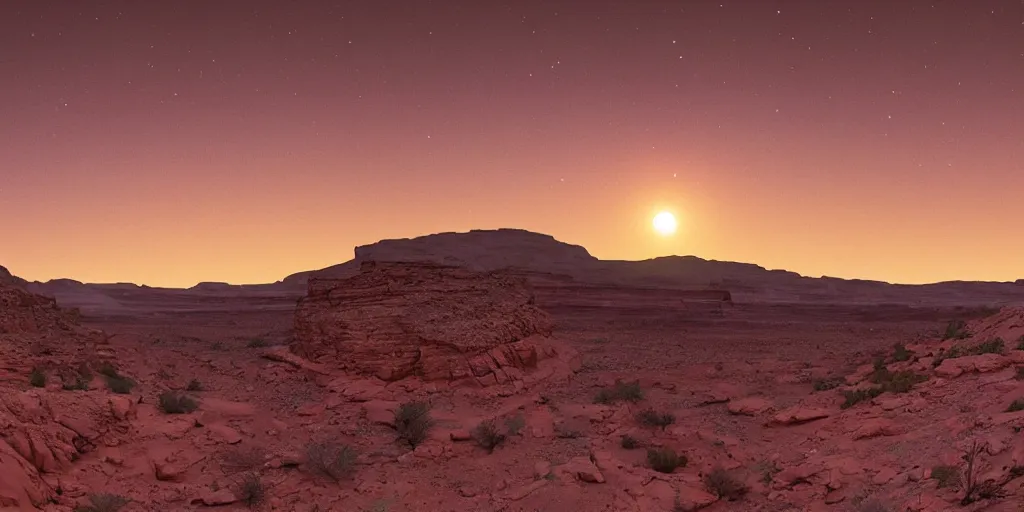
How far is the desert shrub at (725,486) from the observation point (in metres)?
10.5

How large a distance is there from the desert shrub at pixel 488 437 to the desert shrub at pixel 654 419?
3.66m

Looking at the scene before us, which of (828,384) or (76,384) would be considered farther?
(828,384)

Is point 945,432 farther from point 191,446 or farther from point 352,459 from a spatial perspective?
point 191,446

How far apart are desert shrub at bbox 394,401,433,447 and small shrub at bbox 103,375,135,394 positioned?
5.80 meters

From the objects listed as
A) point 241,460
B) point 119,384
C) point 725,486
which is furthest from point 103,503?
point 725,486

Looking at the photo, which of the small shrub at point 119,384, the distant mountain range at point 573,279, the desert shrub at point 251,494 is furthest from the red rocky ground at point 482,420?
the distant mountain range at point 573,279

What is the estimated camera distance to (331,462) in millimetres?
10844

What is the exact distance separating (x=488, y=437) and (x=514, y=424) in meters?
1.07

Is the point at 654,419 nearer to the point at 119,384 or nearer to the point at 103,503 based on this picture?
the point at 103,503

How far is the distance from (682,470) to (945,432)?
180 inches

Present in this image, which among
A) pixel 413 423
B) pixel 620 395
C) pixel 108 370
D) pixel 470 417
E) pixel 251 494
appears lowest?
pixel 251 494

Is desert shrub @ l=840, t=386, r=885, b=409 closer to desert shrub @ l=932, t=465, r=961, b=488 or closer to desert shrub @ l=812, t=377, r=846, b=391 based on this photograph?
desert shrub @ l=812, t=377, r=846, b=391

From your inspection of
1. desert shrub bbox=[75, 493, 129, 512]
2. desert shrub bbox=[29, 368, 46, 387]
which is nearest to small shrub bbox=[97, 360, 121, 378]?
→ desert shrub bbox=[29, 368, 46, 387]

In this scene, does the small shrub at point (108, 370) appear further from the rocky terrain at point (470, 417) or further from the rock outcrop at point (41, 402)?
the rock outcrop at point (41, 402)
